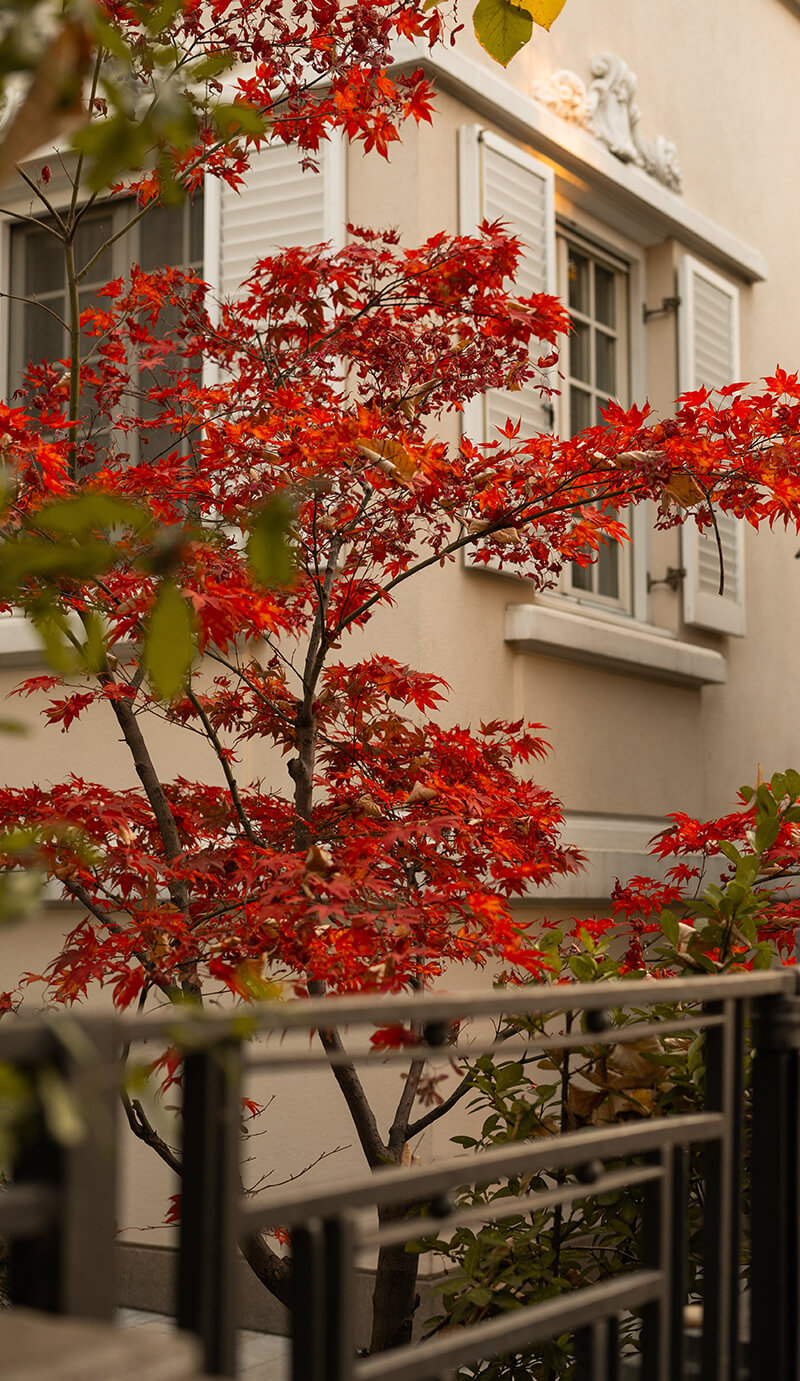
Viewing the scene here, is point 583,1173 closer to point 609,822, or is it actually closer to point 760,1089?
point 760,1089

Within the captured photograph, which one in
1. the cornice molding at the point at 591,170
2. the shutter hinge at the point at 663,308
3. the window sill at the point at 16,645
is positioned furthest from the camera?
the shutter hinge at the point at 663,308

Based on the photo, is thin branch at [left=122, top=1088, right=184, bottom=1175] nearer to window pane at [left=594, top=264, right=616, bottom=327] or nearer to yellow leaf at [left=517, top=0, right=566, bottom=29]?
yellow leaf at [left=517, top=0, right=566, bottom=29]

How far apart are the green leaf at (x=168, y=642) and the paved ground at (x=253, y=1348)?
454cm

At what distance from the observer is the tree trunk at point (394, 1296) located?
13.5 feet

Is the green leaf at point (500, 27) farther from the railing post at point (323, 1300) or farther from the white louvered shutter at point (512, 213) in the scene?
the white louvered shutter at point (512, 213)

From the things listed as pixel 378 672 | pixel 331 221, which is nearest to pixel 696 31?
pixel 331 221

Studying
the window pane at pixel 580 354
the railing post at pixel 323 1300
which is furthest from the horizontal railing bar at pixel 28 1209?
the window pane at pixel 580 354

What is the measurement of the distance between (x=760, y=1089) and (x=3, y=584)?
5.32ft

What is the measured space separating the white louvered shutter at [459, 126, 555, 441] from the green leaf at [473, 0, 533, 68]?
3.61 meters

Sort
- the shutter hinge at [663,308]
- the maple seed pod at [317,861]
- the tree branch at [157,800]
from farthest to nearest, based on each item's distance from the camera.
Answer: the shutter hinge at [663,308]
the tree branch at [157,800]
the maple seed pod at [317,861]

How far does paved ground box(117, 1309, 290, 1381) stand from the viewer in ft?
17.0

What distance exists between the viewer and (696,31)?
7.90 m

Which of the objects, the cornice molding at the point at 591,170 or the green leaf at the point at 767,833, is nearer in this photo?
the green leaf at the point at 767,833

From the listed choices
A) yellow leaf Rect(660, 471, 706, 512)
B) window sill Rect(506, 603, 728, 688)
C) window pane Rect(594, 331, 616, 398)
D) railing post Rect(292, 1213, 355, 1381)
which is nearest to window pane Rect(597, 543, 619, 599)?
window sill Rect(506, 603, 728, 688)
